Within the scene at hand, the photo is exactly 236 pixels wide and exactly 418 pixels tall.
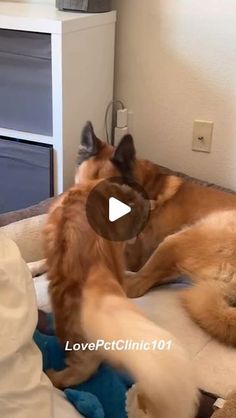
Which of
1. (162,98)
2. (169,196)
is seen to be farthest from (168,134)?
(169,196)

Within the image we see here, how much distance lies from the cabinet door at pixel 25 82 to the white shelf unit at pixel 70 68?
1.2 inches

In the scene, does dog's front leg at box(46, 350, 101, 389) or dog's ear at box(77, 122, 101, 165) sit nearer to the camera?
dog's front leg at box(46, 350, 101, 389)

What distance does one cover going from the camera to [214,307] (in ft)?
5.00

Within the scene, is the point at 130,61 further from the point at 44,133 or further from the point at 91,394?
the point at 91,394

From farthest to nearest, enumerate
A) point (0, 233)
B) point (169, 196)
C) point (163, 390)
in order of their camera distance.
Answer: point (169, 196) → point (0, 233) → point (163, 390)

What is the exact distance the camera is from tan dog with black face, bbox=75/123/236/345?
1.56 m

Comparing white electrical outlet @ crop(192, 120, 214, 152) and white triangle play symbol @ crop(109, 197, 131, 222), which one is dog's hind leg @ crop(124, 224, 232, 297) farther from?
white electrical outlet @ crop(192, 120, 214, 152)

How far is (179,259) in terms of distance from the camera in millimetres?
1733

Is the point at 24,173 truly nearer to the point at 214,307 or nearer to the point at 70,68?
the point at 70,68

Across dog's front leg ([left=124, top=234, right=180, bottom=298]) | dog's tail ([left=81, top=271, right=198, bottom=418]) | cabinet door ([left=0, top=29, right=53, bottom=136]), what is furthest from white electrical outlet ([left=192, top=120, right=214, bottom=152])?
dog's tail ([left=81, top=271, right=198, bottom=418])

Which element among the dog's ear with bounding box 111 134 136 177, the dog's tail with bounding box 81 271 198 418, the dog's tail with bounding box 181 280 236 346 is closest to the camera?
the dog's tail with bounding box 81 271 198 418

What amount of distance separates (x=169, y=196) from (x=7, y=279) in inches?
41.8

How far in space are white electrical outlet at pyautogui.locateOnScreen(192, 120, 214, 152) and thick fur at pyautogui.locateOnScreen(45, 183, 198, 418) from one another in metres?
0.97

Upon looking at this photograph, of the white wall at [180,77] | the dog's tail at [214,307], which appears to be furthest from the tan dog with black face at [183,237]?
the white wall at [180,77]
